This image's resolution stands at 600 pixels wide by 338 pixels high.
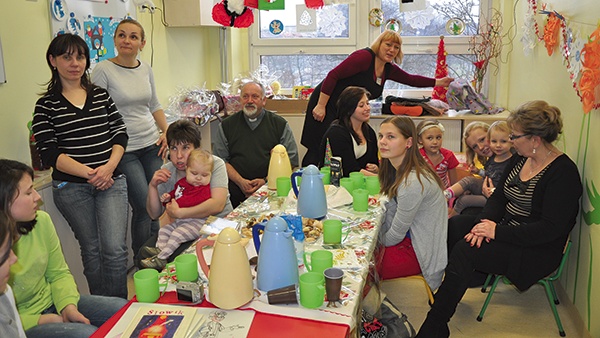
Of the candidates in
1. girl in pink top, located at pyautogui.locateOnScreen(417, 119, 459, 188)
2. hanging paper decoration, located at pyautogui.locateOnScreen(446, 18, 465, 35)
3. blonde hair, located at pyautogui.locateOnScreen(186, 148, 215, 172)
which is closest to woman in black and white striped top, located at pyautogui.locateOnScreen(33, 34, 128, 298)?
blonde hair, located at pyautogui.locateOnScreen(186, 148, 215, 172)

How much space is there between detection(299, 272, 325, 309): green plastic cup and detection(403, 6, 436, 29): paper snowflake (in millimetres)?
3935

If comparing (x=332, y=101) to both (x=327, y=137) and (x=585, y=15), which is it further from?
(x=585, y=15)

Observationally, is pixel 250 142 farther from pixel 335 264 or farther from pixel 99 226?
pixel 335 264

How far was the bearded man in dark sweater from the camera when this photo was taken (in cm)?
326

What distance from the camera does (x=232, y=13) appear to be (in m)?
4.16

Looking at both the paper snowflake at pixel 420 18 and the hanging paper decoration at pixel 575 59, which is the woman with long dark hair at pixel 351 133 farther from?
the paper snowflake at pixel 420 18

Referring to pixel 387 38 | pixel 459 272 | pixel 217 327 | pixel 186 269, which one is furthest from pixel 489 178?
pixel 217 327

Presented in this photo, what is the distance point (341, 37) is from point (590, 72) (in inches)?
120

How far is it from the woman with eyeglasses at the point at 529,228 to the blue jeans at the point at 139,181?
1.57 metres

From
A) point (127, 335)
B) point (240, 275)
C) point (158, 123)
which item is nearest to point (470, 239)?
point (240, 275)

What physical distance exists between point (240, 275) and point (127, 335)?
308 mm

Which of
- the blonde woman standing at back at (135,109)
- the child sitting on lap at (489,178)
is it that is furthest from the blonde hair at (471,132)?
the blonde woman standing at back at (135,109)

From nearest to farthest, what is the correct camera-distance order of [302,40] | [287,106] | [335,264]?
[335,264]
[287,106]
[302,40]

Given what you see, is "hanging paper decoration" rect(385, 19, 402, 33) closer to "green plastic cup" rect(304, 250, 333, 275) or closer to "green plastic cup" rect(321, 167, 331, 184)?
"green plastic cup" rect(321, 167, 331, 184)
